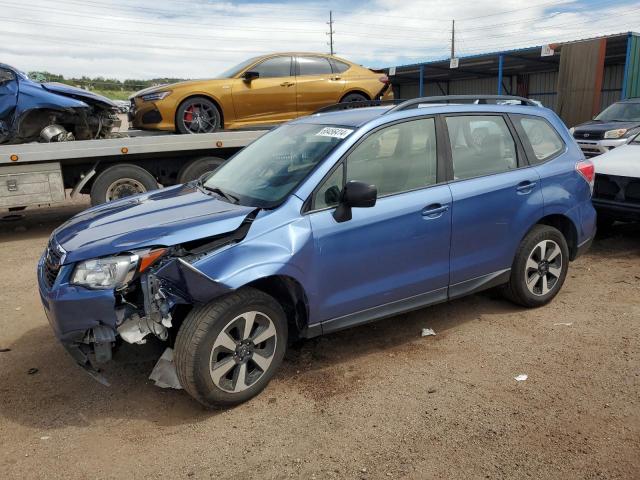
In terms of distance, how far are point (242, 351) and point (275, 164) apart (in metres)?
1.40

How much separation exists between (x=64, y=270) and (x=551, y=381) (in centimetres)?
308

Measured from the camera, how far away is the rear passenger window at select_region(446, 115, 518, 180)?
13.0ft

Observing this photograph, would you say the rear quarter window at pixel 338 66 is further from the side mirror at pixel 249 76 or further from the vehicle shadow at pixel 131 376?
the vehicle shadow at pixel 131 376

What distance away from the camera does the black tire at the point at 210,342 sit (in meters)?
2.98

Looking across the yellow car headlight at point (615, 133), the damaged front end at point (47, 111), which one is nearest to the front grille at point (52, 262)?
the damaged front end at point (47, 111)

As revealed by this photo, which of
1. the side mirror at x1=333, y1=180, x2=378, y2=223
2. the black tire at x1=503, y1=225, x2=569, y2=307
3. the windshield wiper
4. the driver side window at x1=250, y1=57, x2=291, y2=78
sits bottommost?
the black tire at x1=503, y1=225, x2=569, y2=307

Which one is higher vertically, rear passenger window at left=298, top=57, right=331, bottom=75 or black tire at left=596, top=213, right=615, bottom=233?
rear passenger window at left=298, top=57, right=331, bottom=75

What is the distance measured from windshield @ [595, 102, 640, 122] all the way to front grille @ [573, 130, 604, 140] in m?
1.07

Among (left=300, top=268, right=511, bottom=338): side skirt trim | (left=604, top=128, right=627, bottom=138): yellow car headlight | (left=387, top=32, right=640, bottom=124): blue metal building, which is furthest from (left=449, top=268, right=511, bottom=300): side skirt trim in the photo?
(left=387, top=32, right=640, bottom=124): blue metal building

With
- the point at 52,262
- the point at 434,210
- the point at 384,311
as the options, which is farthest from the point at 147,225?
the point at 434,210

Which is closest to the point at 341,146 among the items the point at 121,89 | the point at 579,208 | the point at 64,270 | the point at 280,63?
the point at 64,270

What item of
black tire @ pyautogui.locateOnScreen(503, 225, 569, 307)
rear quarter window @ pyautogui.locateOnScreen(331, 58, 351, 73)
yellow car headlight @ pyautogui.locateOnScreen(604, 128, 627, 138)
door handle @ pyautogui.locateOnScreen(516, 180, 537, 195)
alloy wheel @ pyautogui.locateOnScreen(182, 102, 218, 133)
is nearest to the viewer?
door handle @ pyautogui.locateOnScreen(516, 180, 537, 195)

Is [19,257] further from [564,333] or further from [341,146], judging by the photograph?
[564,333]

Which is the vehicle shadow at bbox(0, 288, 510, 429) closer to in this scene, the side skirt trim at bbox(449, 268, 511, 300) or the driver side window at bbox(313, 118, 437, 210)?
the side skirt trim at bbox(449, 268, 511, 300)
